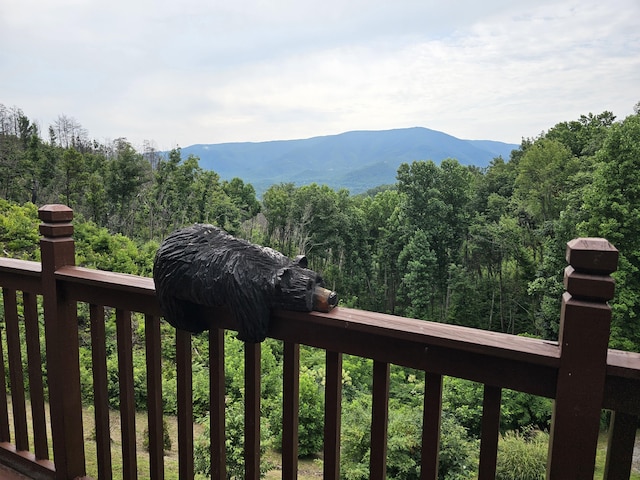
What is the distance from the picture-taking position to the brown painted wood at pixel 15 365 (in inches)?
60.4

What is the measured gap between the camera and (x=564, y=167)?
53.7 ft

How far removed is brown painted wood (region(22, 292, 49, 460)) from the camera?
4.89 feet

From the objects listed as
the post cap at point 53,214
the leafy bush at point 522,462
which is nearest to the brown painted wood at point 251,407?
the post cap at point 53,214

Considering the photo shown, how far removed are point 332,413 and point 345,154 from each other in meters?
93.5

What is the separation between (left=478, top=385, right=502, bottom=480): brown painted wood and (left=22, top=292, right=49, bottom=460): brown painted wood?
145 centimetres

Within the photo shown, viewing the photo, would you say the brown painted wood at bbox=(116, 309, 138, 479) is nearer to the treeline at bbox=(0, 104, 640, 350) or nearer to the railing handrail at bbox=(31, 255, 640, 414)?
the railing handrail at bbox=(31, 255, 640, 414)

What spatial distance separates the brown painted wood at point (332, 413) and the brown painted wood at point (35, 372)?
43.9 inches

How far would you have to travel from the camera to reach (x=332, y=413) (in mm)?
940

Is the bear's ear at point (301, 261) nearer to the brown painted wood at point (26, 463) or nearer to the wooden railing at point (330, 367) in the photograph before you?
the wooden railing at point (330, 367)

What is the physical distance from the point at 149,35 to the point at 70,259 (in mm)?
6828

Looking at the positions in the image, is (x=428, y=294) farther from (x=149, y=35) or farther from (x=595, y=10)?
(x=149, y=35)

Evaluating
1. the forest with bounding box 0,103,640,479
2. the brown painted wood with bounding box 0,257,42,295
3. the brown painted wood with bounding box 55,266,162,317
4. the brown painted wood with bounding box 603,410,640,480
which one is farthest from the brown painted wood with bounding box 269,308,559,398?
the forest with bounding box 0,103,640,479

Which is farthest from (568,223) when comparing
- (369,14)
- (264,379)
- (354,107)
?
(354,107)

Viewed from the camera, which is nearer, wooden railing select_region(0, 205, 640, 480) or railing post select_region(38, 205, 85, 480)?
wooden railing select_region(0, 205, 640, 480)
